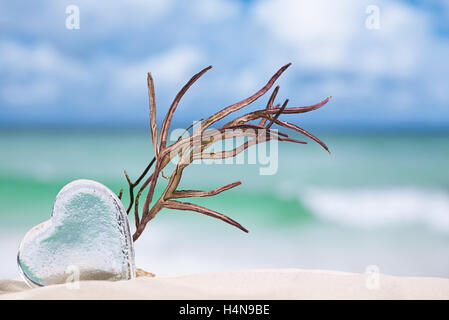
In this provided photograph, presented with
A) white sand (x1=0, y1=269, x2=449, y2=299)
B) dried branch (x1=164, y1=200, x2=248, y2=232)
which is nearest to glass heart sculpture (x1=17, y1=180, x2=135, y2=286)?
white sand (x1=0, y1=269, x2=449, y2=299)

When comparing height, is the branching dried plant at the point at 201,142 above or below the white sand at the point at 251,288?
above

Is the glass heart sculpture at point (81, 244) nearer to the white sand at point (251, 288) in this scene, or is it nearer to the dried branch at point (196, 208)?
the white sand at point (251, 288)

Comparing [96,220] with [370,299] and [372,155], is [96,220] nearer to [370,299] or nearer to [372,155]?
[370,299]

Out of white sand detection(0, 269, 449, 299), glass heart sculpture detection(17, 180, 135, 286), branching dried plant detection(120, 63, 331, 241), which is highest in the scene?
branching dried plant detection(120, 63, 331, 241)

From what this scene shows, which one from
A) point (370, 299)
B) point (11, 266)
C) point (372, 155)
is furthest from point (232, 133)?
point (372, 155)

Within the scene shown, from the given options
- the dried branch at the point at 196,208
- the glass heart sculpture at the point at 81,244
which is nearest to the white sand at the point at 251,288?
the glass heart sculpture at the point at 81,244

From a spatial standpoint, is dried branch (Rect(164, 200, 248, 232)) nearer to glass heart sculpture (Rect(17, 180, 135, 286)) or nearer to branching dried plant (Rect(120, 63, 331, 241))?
branching dried plant (Rect(120, 63, 331, 241))
